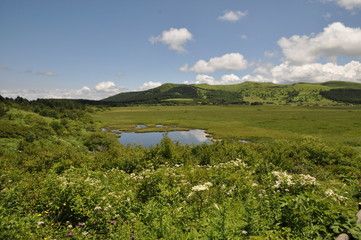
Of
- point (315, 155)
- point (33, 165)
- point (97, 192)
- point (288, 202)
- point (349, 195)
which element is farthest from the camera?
point (315, 155)

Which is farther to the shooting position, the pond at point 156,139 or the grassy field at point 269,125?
the grassy field at point 269,125

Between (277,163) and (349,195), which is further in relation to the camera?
(277,163)

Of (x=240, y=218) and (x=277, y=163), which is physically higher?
(x=240, y=218)

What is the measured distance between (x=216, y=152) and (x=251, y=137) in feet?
118

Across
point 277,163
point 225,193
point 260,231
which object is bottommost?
point 277,163

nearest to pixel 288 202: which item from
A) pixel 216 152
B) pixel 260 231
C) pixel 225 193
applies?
pixel 260 231

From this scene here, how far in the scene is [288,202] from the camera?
6648 millimetres

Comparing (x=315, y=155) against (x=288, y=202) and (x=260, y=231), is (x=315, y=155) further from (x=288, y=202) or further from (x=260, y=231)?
(x=260, y=231)

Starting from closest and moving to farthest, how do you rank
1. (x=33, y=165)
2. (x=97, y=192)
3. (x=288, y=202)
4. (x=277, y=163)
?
(x=288, y=202), (x=97, y=192), (x=33, y=165), (x=277, y=163)

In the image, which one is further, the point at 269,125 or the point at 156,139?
the point at 269,125

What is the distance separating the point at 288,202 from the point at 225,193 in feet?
9.96

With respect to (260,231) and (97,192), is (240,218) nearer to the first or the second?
(260,231)

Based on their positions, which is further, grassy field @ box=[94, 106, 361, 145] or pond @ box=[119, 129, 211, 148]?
grassy field @ box=[94, 106, 361, 145]

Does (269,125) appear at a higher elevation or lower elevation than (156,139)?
lower
